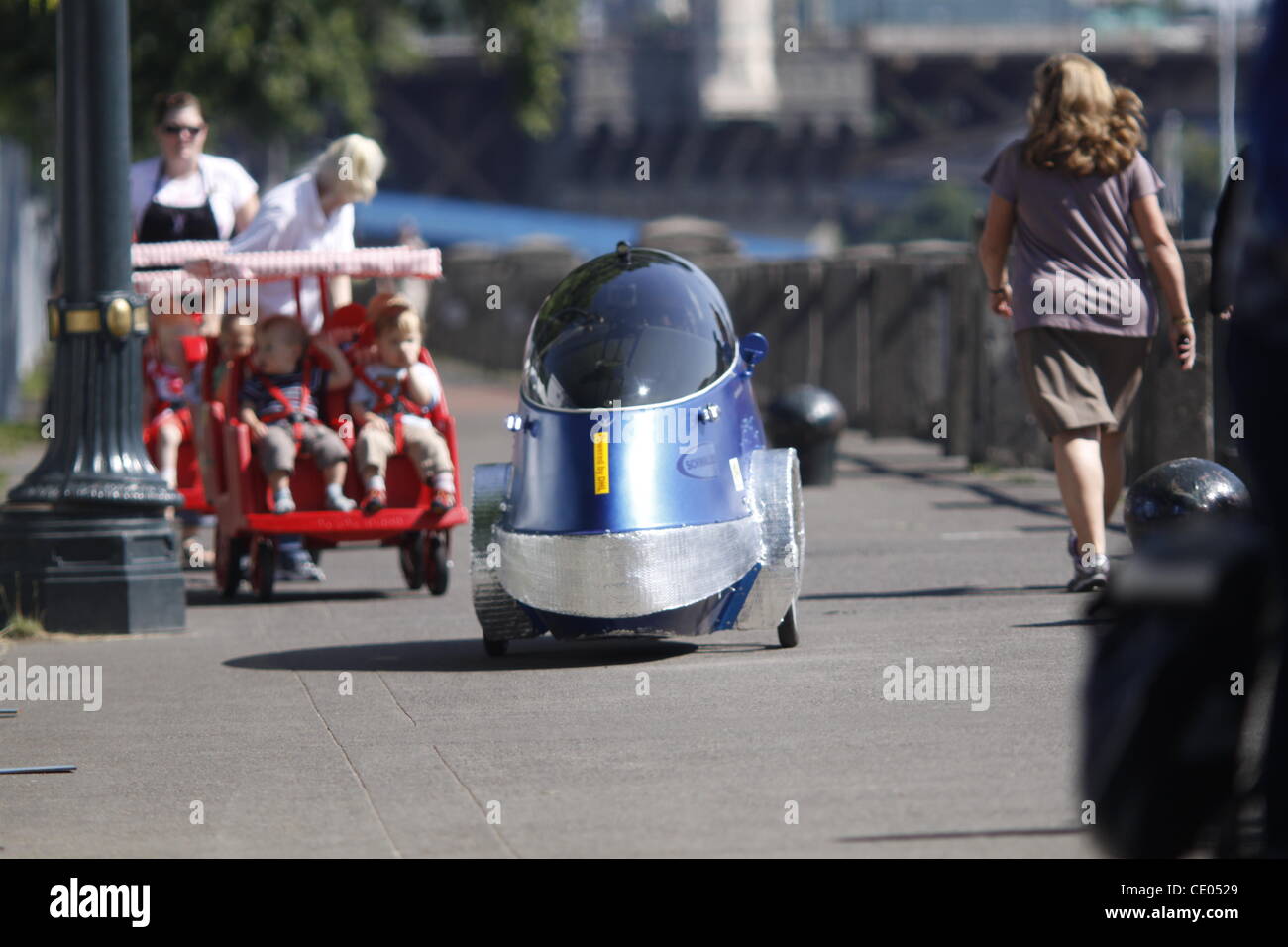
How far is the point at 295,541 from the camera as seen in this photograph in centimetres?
1149

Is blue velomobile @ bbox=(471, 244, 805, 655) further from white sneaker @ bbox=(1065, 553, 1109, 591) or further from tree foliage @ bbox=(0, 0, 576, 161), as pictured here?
tree foliage @ bbox=(0, 0, 576, 161)

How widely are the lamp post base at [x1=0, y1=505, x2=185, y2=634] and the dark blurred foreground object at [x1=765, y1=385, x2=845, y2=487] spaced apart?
7.10m

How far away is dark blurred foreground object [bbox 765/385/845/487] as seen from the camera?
16.3m

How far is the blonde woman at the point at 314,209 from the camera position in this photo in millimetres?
11031

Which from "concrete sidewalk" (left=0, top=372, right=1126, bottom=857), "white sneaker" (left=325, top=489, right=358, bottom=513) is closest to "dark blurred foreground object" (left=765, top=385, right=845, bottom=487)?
"concrete sidewalk" (left=0, top=372, right=1126, bottom=857)

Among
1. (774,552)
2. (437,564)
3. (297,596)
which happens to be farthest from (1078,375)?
(297,596)

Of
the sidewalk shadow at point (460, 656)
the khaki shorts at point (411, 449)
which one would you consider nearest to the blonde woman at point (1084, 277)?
the sidewalk shadow at point (460, 656)

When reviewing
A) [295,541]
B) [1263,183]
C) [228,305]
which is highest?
[1263,183]

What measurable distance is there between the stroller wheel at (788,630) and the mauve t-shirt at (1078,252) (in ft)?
5.61

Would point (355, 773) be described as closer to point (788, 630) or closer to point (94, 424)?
point (788, 630)

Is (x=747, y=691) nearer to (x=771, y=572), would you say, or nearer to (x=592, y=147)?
(x=771, y=572)

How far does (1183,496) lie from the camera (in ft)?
29.0

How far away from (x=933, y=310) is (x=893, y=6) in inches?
5298
